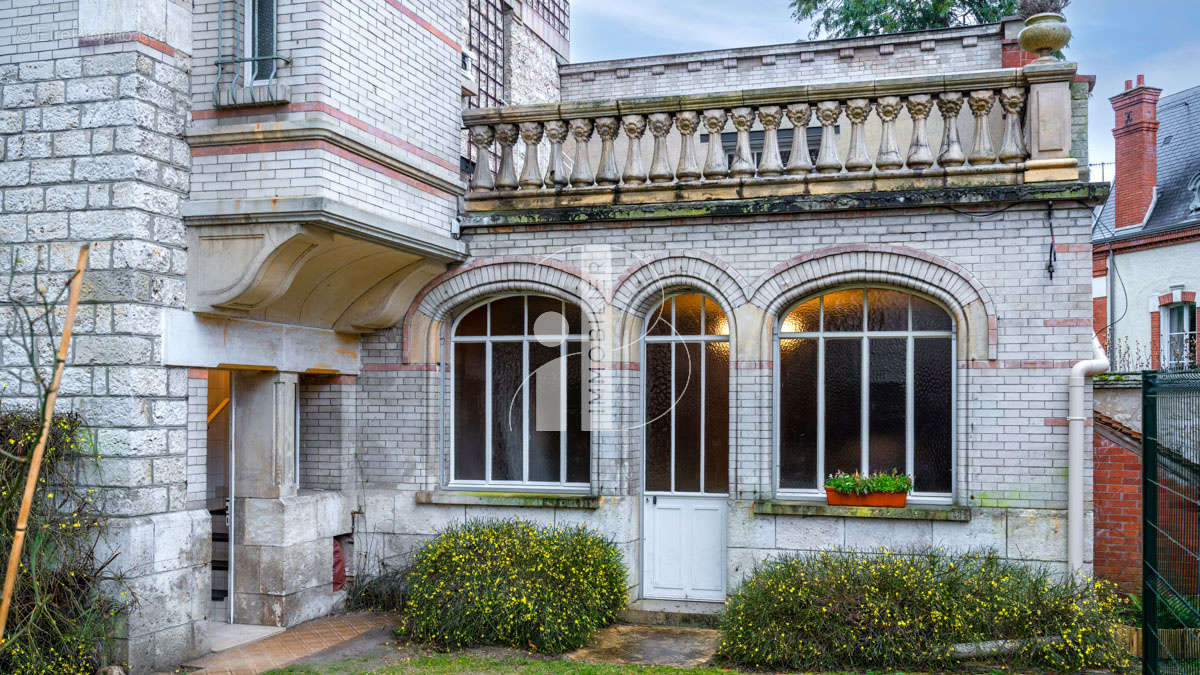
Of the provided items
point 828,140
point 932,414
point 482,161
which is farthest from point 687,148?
point 932,414

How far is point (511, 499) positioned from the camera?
33.1 ft

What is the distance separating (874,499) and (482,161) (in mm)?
4996

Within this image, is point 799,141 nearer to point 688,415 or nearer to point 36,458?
point 688,415

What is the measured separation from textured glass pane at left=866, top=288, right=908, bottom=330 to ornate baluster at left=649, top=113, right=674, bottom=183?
220 cm

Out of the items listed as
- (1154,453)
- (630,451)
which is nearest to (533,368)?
(630,451)

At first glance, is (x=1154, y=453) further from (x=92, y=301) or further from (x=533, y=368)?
(x=92, y=301)

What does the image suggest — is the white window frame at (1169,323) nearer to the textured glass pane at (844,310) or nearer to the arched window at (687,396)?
the textured glass pane at (844,310)

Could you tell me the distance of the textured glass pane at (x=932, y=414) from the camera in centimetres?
945

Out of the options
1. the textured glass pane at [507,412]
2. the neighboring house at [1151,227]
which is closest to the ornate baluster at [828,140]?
the textured glass pane at [507,412]

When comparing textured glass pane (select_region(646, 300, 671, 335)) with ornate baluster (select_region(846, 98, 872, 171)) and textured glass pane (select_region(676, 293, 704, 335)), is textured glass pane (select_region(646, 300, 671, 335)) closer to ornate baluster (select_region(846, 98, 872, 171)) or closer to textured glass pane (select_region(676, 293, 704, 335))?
textured glass pane (select_region(676, 293, 704, 335))

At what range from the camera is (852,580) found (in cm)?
834

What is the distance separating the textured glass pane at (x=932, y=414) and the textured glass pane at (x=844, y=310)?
59cm

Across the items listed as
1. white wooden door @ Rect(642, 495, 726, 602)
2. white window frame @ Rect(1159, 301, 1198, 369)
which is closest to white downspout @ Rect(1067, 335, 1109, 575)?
white wooden door @ Rect(642, 495, 726, 602)

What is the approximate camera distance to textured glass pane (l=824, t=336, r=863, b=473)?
9672 millimetres
